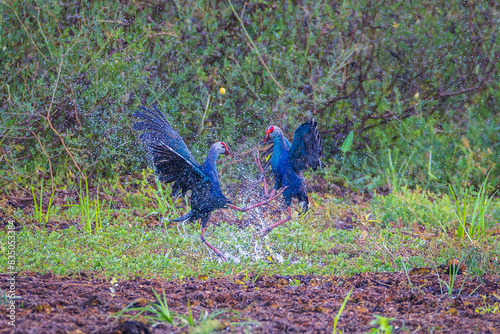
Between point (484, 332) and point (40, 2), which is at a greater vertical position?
point (40, 2)

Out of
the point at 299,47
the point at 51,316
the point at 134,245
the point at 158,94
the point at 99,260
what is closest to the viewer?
the point at 51,316

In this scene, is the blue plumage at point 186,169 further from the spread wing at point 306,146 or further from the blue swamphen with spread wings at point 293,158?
the spread wing at point 306,146

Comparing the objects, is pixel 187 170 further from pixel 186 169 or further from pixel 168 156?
pixel 168 156

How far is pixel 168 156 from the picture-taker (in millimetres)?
3803

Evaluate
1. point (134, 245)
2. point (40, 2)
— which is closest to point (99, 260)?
point (134, 245)

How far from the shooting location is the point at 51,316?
2.50 metres

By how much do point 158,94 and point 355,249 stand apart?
345cm

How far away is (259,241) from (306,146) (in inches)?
46.1

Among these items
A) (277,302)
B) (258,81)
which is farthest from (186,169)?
(258,81)

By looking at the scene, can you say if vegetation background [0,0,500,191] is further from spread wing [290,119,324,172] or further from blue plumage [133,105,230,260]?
spread wing [290,119,324,172]

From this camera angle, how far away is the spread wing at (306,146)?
153 inches

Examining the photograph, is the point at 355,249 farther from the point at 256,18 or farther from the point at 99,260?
the point at 256,18

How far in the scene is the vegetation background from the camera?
6.18m

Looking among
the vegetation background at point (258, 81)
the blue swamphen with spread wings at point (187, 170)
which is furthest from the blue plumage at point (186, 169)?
the vegetation background at point (258, 81)
